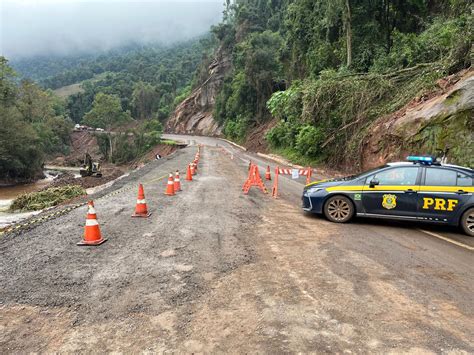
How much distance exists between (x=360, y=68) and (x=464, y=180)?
20.6 meters

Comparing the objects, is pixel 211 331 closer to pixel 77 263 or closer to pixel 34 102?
pixel 77 263

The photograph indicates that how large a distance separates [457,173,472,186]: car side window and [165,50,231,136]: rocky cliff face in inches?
2707

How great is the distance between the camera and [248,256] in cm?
627

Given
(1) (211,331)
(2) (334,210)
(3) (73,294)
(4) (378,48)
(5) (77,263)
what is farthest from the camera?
(4) (378,48)

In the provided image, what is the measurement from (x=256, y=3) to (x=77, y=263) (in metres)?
91.3

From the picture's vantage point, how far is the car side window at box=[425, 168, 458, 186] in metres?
8.20

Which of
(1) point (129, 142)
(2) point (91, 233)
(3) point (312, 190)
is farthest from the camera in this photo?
(1) point (129, 142)

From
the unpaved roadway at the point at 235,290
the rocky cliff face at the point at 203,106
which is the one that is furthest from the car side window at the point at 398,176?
the rocky cliff face at the point at 203,106

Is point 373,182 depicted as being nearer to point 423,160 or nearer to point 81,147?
point 423,160

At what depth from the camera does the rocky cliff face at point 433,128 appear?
44.1ft

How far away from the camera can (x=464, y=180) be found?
26.6 ft

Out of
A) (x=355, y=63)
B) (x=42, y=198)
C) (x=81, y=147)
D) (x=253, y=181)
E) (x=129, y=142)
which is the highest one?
(x=355, y=63)

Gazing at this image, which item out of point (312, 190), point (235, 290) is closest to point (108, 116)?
point (312, 190)

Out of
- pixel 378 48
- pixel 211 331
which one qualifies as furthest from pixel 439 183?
pixel 378 48
